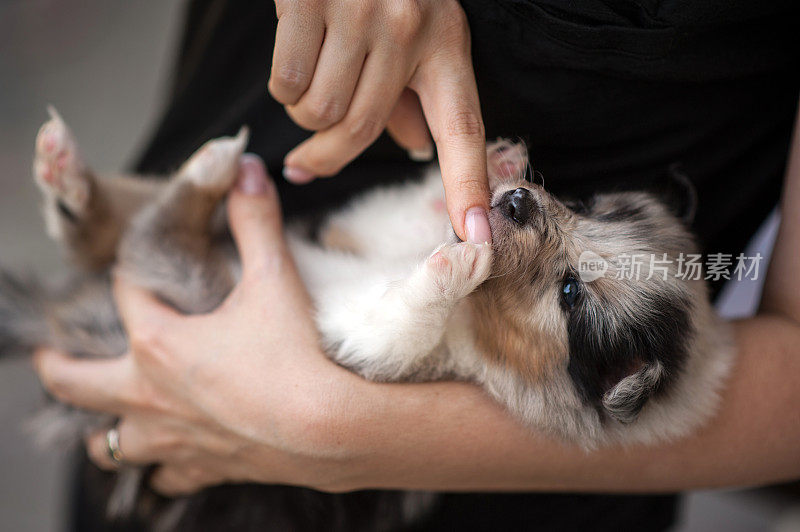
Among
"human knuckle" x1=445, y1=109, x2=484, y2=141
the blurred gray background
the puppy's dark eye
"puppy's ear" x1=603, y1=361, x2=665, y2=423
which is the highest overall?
"human knuckle" x1=445, y1=109, x2=484, y2=141

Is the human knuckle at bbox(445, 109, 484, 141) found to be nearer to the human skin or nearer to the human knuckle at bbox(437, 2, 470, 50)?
the human knuckle at bbox(437, 2, 470, 50)

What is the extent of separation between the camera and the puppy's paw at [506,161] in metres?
1.51

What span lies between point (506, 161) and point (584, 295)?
401mm

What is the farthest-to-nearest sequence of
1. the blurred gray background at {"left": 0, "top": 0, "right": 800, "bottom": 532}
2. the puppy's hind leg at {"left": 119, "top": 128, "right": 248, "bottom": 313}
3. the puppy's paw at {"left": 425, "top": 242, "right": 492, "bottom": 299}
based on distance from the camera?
the blurred gray background at {"left": 0, "top": 0, "right": 800, "bottom": 532}, the puppy's hind leg at {"left": 119, "top": 128, "right": 248, "bottom": 313}, the puppy's paw at {"left": 425, "top": 242, "right": 492, "bottom": 299}

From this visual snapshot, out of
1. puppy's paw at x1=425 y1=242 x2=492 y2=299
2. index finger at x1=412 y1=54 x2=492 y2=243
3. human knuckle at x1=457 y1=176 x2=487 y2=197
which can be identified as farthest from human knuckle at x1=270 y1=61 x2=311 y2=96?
puppy's paw at x1=425 y1=242 x2=492 y2=299

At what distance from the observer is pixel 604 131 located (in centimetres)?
143

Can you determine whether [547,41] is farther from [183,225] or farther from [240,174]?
[183,225]

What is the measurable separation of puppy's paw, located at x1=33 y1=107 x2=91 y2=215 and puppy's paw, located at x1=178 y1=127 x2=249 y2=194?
1.30 feet

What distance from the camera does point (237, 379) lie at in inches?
58.1

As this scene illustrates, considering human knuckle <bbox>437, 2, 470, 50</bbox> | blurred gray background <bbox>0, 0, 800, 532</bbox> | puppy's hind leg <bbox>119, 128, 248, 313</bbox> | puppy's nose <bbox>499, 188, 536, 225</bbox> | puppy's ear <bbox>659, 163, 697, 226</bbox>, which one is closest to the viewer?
human knuckle <bbox>437, 2, 470, 50</bbox>

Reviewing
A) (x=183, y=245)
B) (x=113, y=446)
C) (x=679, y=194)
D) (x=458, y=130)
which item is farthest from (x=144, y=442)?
(x=679, y=194)

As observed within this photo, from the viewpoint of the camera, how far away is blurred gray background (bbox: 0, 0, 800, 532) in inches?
151

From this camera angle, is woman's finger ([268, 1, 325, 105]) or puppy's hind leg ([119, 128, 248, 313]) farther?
puppy's hind leg ([119, 128, 248, 313])

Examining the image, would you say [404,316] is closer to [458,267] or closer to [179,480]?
[458,267]
